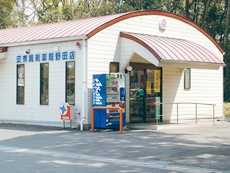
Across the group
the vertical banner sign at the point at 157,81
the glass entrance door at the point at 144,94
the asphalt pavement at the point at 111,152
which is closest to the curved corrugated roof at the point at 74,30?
the glass entrance door at the point at 144,94

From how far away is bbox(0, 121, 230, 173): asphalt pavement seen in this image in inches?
311

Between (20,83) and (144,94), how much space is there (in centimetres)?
591

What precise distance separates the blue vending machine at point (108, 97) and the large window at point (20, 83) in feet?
14.3

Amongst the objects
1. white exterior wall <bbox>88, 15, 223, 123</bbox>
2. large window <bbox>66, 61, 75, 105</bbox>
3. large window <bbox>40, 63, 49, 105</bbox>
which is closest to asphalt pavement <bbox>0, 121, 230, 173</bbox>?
large window <bbox>66, 61, 75, 105</bbox>

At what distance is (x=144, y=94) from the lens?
56.0 feet

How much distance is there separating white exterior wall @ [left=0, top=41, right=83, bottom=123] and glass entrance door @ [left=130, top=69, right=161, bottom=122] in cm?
287

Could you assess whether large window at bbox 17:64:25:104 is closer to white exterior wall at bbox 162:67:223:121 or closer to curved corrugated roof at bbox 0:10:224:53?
curved corrugated roof at bbox 0:10:224:53

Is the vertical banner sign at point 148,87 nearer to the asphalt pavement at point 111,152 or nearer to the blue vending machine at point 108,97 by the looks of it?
the blue vending machine at point 108,97

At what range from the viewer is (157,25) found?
712 inches

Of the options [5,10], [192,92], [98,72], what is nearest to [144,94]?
[98,72]

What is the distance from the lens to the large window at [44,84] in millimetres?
16391

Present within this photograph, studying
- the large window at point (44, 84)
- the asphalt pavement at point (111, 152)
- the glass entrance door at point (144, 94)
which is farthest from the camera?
the glass entrance door at point (144, 94)

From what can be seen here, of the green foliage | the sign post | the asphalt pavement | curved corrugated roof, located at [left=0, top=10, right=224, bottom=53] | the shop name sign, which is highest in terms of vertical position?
the green foliage

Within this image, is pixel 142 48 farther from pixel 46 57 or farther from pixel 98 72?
pixel 46 57
